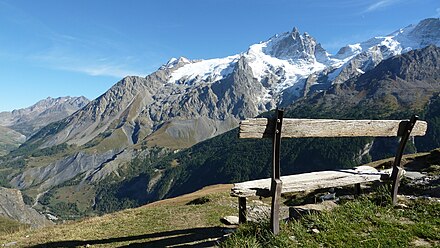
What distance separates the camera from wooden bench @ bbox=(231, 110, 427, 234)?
348 inches

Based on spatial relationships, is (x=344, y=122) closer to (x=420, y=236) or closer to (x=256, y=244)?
(x=420, y=236)

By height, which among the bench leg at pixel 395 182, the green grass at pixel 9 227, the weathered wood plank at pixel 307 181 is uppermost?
the weathered wood plank at pixel 307 181

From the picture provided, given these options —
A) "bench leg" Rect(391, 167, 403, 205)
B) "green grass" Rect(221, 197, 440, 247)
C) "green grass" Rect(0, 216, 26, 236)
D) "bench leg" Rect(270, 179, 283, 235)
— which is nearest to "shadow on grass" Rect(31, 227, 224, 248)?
"green grass" Rect(221, 197, 440, 247)

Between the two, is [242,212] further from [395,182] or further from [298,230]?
[395,182]

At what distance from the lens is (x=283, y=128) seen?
9.04m

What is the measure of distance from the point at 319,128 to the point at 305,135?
0.59m

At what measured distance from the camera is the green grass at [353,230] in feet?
27.5

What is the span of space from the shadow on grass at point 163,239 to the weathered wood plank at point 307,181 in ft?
13.1

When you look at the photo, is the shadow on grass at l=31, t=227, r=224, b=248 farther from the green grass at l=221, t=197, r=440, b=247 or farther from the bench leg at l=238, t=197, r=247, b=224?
the green grass at l=221, t=197, r=440, b=247

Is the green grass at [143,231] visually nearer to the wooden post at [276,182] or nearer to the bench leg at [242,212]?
the bench leg at [242,212]

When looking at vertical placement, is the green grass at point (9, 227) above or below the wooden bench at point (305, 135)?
below

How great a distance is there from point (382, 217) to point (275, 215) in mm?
3476

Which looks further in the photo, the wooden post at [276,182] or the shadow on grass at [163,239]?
the shadow on grass at [163,239]

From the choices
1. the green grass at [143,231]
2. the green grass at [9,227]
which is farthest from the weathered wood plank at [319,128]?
the green grass at [9,227]
